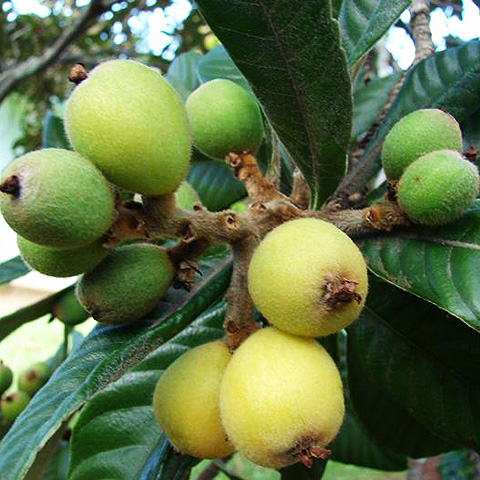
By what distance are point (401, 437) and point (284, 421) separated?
3.13 ft

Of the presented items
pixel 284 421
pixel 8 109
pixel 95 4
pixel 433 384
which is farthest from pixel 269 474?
pixel 284 421

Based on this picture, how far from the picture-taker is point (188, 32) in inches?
150

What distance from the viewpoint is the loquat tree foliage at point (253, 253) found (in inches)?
33.2

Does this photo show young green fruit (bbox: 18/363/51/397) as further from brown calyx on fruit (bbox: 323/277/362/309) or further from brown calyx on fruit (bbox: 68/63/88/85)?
brown calyx on fruit (bbox: 323/277/362/309)

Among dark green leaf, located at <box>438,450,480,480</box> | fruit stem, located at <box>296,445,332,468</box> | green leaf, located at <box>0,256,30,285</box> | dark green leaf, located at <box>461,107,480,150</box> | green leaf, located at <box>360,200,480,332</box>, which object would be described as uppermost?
dark green leaf, located at <box>461,107,480,150</box>

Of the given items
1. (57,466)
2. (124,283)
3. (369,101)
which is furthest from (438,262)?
(57,466)

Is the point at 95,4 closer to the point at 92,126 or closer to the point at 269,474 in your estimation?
the point at 92,126

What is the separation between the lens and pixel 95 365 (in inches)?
40.2

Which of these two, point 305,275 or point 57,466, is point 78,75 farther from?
point 57,466

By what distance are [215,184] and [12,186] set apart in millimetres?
1027

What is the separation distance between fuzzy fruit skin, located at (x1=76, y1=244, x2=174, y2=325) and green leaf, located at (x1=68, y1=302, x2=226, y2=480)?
328mm

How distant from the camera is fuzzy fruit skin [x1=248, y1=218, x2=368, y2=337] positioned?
84 cm

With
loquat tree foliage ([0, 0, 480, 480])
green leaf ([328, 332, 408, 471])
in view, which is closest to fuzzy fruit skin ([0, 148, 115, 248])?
loquat tree foliage ([0, 0, 480, 480])

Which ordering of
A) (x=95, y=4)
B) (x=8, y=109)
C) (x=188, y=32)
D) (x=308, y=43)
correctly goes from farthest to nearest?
(x=8, y=109)
(x=188, y=32)
(x=95, y=4)
(x=308, y=43)
